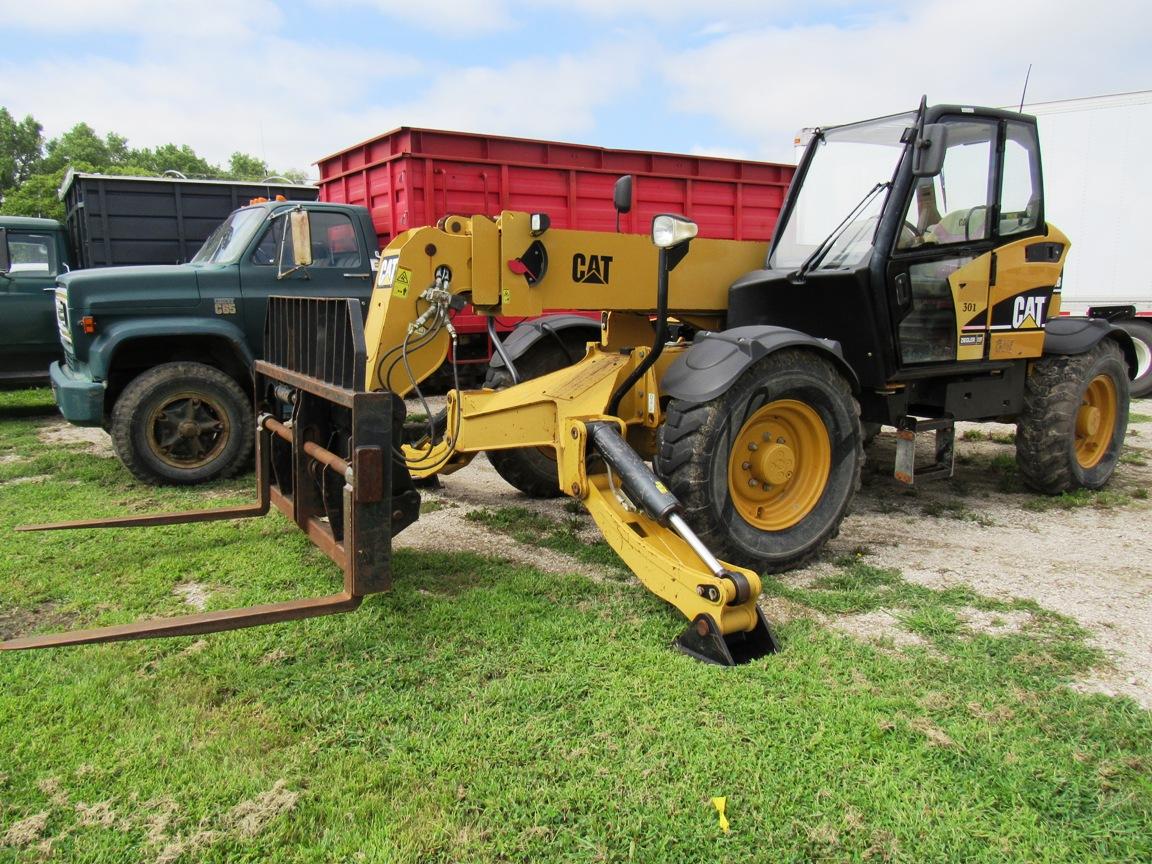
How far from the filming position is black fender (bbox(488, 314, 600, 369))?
18.1 feet

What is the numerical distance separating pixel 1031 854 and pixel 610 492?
2243 mm

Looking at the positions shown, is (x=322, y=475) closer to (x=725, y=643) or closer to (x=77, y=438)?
(x=725, y=643)

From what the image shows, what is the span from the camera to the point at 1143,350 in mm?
11547

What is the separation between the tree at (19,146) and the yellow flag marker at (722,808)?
150 feet

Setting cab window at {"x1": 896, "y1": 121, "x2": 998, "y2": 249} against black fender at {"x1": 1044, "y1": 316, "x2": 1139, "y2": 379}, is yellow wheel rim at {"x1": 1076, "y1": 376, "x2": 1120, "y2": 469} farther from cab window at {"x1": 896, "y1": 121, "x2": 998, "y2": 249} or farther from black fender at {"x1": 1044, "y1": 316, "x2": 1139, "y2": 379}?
cab window at {"x1": 896, "y1": 121, "x2": 998, "y2": 249}

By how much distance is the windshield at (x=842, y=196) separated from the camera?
489 cm

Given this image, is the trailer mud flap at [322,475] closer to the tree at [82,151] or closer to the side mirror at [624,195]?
the side mirror at [624,195]

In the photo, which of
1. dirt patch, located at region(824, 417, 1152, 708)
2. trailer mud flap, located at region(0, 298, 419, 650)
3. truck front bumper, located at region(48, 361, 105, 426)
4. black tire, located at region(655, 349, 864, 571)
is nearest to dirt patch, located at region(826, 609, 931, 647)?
dirt patch, located at region(824, 417, 1152, 708)

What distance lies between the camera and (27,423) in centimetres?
934

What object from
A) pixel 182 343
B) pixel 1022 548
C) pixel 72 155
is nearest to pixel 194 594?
pixel 182 343

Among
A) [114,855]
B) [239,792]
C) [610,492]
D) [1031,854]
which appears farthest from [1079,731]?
[114,855]

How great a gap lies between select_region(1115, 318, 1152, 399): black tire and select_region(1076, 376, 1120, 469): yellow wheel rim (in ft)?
19.8

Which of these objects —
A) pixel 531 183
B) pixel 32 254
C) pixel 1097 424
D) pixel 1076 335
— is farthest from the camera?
pixel 32 254

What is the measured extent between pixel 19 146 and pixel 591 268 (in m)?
47.2
